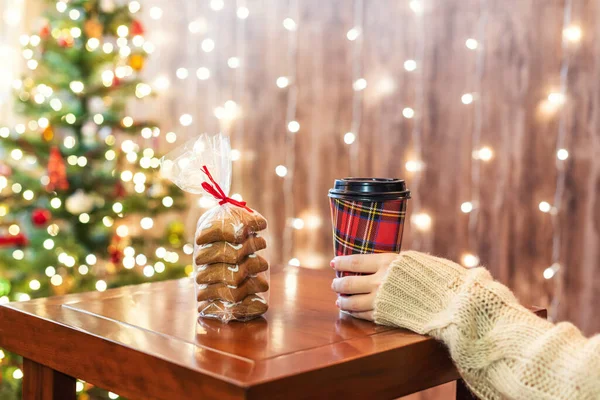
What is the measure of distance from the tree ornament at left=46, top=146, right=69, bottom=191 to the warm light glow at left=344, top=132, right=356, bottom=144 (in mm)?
1078

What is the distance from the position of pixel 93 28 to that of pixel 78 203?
0.70 meters

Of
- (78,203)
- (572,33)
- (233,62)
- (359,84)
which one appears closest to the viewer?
(572,33)

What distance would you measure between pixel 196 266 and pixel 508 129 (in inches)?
53.7

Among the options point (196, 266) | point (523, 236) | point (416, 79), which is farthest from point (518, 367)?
point (416, 79)

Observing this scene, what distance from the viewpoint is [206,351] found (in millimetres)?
792

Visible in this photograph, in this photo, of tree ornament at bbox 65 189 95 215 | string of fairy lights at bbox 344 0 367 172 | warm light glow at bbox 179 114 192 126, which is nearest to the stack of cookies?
string of fairy lights at bbox 344 0 367 172

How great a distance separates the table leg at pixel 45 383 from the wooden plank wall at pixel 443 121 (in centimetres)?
145

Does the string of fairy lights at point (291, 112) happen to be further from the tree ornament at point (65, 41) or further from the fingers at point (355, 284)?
the fingers at point (355, 284)

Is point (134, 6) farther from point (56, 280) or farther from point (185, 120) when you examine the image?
point (56, 280)

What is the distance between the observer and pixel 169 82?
320cm

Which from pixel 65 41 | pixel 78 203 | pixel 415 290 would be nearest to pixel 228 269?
pixel 415 290

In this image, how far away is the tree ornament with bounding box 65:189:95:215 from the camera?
2545 millimetres

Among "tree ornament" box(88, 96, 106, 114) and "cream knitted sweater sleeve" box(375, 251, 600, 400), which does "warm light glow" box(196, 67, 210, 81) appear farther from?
"cream knitted sweater sleeve" box(375, 251, 600, 400)

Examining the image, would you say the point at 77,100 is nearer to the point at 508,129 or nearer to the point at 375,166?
the point at 375,166
